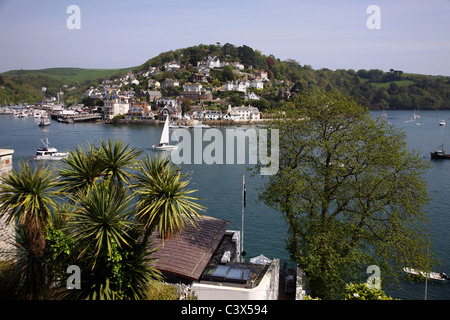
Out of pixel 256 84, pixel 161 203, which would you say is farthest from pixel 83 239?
pixel 256 84

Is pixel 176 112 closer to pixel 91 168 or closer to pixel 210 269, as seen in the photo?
pixel 210 269

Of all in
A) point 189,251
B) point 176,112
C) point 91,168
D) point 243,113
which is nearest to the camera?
point 91,168

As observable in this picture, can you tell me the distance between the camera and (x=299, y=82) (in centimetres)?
13312

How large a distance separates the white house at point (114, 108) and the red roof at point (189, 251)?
102 m

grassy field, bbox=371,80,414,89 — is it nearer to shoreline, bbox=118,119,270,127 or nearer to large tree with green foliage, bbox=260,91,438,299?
shoreline, bbox=118,119,270,127

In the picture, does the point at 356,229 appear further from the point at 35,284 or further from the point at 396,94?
the point at 396,94

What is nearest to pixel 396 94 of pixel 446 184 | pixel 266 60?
pixel 266 60

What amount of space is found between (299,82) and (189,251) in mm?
129265

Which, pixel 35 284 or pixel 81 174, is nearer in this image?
pixel 35 284

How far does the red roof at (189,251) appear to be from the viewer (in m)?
10.7

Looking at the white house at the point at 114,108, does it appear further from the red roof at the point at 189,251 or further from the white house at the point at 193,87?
the red roof at the point at 189,251

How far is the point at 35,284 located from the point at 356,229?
10773 millimetres

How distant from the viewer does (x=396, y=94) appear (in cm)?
14550

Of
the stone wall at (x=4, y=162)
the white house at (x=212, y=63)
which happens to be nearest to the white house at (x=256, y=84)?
the white house at (x=212, y=63)
